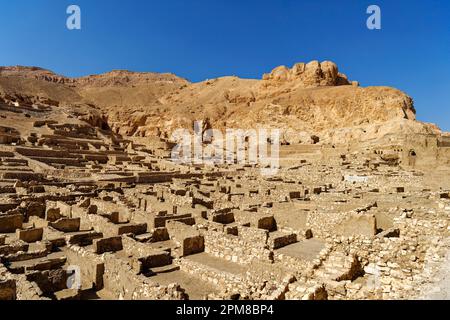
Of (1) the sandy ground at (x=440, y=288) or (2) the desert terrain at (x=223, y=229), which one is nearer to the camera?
(1) the sandy ground at (x=440, y=288)

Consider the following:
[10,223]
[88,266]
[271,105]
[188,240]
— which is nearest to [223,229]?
[188,240]

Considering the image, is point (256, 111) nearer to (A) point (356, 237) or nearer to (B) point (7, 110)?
(B) point (7, 110)

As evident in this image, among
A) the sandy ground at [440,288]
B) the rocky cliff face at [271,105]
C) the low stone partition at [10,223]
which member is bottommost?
the low stone partition at [10,223]

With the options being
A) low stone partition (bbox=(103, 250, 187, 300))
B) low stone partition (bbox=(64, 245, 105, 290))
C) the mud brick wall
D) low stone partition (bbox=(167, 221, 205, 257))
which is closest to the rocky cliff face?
the mud brick wall

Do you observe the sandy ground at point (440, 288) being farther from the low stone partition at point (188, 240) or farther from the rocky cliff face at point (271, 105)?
the rocky cliff face at point (271, 105)

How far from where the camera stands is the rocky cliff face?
5752cm

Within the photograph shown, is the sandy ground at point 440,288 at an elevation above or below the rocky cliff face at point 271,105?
below

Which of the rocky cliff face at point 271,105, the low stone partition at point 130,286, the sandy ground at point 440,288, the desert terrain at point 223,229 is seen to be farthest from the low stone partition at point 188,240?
the rocky cliff face at point 271,105

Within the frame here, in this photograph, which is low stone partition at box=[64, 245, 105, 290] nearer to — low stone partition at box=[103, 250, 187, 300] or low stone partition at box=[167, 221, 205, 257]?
low stone partition at box=[103, 250, 187, 300]

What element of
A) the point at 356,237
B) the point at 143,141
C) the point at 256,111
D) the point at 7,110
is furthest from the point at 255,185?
the point at 256,111

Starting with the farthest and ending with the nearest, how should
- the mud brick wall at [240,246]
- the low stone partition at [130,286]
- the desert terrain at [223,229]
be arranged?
the mud brick wall at [240,246] < the low stone partition at [130,286] < the desert terrain at [223,229]

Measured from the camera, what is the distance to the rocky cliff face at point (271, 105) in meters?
57.5

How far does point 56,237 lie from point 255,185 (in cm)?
1206
